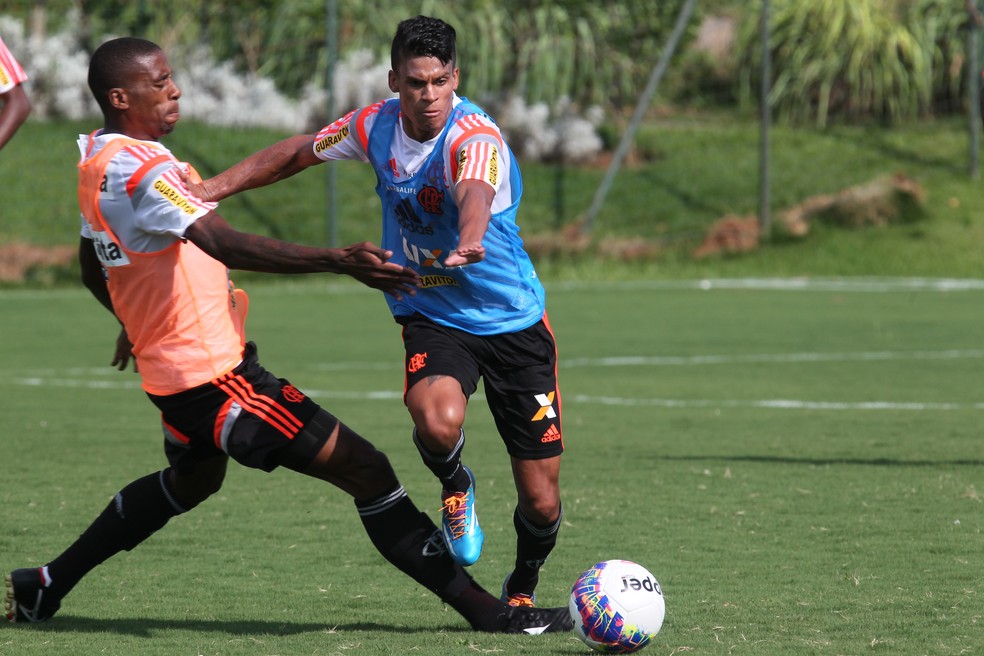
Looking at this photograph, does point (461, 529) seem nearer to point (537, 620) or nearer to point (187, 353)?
point (537, 620)

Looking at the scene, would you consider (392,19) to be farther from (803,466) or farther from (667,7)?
(803,466)

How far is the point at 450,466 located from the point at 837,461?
12.2 ft

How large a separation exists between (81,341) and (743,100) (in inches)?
491

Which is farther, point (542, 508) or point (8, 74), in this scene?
point (8, 74)

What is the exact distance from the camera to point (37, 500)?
7.37 m

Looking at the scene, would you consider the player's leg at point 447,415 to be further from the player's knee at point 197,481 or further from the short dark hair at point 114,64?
the short dark hair at point 114,64

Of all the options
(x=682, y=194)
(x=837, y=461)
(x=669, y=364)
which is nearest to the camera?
(x=837, y=461)

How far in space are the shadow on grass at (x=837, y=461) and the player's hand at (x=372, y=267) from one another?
4.27 meters

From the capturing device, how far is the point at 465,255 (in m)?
4.64

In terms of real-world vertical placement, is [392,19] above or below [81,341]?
above

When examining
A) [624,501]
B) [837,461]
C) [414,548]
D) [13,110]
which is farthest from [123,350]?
[837,461]

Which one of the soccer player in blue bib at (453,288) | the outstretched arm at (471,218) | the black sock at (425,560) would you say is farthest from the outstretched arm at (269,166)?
the black sock at (425,560)

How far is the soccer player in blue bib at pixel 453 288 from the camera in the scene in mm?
5137

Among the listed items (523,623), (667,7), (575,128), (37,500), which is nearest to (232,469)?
(37,500)
